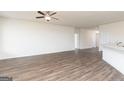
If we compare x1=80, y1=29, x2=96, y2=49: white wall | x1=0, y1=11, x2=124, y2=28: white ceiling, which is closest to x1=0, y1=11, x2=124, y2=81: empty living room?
x1=0, y1=11, x2=124, y2=28: white ceiling

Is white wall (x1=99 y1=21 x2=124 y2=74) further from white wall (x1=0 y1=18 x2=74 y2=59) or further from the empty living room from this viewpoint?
white wall (x1=0 y1=18 x2=74 y2=59)

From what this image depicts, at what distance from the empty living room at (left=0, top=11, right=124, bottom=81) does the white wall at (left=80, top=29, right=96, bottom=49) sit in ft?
5.30

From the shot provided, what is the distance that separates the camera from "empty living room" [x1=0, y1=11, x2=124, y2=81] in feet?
17.9

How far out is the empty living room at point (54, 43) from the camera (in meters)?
5.45

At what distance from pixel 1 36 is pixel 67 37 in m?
6.68

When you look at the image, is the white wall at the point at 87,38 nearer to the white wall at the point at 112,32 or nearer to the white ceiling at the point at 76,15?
the white wall at the point at 112,32

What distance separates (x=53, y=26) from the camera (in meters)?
10.9

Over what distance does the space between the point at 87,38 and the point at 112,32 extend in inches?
227

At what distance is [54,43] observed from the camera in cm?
1112

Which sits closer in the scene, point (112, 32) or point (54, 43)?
point (112, 32)

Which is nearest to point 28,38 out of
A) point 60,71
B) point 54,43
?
point 54,43

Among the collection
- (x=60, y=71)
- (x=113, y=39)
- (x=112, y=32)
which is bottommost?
(x=60, y=71)

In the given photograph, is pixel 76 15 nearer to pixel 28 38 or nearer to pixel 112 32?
pixel 28 38
